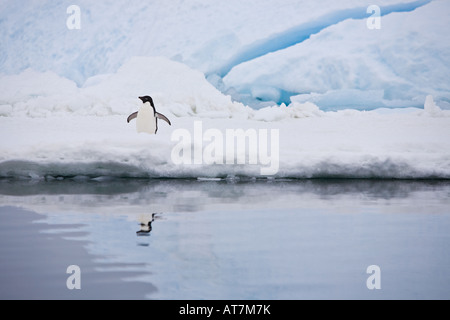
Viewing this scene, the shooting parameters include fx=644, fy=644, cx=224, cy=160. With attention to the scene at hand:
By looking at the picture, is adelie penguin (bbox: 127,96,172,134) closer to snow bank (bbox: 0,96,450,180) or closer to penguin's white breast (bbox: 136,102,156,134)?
penguin's white breast (bbox: 136,102,156,134)

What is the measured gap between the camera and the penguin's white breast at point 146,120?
8.02 meters

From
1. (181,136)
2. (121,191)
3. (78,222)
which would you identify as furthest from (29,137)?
Result: (78,222)

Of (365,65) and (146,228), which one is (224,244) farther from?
(365,65)

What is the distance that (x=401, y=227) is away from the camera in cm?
368

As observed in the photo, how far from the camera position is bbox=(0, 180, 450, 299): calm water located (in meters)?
2.35

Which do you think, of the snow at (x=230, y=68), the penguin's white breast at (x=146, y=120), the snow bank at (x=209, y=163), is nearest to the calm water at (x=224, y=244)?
the snow bank at (x=209, y=163)

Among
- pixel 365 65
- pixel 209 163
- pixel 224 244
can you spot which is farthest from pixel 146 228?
pixel 365 65

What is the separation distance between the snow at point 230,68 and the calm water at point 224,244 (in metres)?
3.02

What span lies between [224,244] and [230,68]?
6.98 metres

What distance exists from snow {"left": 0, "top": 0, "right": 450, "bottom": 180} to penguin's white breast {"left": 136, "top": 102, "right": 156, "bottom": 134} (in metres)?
0.17

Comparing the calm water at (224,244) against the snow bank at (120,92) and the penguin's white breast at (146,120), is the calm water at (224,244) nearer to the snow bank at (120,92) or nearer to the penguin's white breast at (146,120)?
the penguin's white breast at (146,120)

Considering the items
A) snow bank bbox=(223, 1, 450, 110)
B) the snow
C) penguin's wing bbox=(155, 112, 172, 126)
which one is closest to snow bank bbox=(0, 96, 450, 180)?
the snow

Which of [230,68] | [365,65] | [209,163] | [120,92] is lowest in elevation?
[209,163]

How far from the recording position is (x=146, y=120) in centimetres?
803
